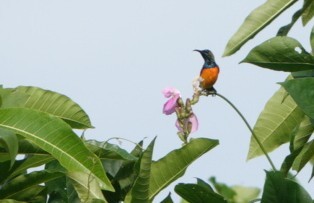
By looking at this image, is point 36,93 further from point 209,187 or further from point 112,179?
point 209,187

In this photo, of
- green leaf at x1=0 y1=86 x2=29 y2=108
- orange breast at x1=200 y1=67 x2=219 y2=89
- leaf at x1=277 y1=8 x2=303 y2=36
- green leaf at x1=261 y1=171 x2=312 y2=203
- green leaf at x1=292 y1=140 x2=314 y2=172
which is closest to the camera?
green leaf at x1=261 y1=171 x2=312 y2=203

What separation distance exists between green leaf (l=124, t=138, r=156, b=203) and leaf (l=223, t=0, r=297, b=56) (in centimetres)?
77

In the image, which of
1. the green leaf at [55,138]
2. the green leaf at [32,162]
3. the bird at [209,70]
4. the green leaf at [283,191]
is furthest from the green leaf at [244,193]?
the bird at [209,70]

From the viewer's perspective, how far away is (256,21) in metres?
3.49

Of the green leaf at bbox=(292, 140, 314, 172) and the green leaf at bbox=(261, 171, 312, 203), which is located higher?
the green leaf at bbox=(261, 171, 312, 203)

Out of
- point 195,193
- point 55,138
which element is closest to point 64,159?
point 55,138

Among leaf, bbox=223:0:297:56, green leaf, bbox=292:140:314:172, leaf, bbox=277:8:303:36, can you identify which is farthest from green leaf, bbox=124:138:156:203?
leaf, bbox=277:8:303:36

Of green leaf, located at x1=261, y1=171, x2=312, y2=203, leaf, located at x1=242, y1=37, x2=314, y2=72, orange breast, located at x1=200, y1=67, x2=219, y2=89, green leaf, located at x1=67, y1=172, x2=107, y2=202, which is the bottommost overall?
green leaf, located at x1=67, y1=172, x2=107, y2=202

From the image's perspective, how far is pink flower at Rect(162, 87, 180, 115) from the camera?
3.00 metres

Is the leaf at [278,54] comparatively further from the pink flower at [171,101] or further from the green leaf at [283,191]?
the green leaf at [283,191]

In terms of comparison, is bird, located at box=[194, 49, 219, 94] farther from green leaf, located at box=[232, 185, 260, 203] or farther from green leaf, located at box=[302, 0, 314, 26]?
green leaf, located at box=[232, 185, 260, 203]

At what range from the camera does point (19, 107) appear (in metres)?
2.71

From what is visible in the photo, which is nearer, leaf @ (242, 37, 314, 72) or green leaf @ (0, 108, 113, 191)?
green leaf @ (0, 108, 113, 191)

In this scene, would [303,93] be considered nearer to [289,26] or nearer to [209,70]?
[289,26]
